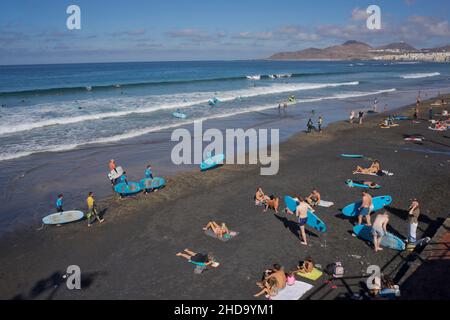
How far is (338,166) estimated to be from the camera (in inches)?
774

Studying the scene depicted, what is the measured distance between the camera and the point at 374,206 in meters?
13.7

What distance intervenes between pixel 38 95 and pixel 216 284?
177ft

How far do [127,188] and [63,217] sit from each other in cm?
319

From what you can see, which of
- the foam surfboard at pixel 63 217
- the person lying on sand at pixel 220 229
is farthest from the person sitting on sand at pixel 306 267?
the foam surfboard at pixel 63 217

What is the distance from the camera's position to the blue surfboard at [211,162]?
1941 centimetres

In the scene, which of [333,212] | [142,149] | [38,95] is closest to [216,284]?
[333,212]

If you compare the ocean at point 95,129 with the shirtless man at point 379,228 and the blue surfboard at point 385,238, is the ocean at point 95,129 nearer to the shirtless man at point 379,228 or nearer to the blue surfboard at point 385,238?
the blue surfboard at point 385,238

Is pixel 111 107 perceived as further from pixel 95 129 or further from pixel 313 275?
pixel 313 275

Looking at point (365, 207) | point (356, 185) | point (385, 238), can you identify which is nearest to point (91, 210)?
point (365, 207)

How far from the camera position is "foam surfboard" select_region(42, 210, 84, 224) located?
13.3 m

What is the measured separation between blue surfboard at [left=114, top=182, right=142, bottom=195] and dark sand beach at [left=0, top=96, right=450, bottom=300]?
0.48 meters
